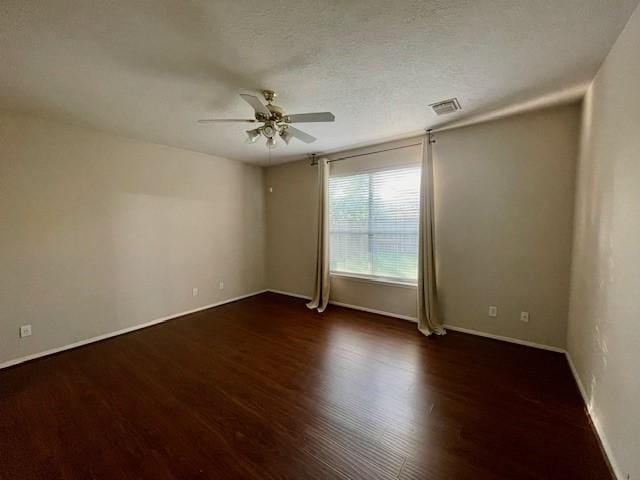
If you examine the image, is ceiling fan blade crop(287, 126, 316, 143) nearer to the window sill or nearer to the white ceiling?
the white ceiling

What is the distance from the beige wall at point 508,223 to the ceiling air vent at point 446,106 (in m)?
0.65

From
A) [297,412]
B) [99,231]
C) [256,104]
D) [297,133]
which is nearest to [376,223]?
[297,133]

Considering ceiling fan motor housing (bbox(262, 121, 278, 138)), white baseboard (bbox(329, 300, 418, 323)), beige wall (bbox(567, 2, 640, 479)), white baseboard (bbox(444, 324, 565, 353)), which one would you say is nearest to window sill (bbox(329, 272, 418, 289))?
white baseboard (bbox(329, 300, 418, 323))

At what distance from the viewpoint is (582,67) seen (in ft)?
6.07

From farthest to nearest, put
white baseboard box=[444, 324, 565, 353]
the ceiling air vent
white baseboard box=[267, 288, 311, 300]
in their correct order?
1. white baseboard box=[267, 288, 311, 300]
2. white baseboard box=[444, 324, 565, 353]
3. the ceiling air vent

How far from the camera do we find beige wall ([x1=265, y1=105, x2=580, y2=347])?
2557 mm

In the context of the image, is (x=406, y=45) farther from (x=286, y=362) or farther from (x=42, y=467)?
(x=42, y=467)

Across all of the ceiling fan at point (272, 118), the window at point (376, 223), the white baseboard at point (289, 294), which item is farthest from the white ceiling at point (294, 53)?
the white baseboard at point (289, 294)

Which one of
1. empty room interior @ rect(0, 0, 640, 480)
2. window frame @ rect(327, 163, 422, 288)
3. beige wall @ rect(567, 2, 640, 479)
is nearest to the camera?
beige wall @ rect(567, 2, 640, 479)

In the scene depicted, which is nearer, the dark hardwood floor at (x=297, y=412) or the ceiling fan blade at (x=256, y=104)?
the dark hardwood floor at (x=297, y=412)

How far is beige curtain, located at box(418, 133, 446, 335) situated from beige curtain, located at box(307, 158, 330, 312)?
1.48 m

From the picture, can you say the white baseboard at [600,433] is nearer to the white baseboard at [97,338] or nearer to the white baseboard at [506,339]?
the white baseboard at [506,339]

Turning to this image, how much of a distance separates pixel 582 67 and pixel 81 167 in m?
4.80

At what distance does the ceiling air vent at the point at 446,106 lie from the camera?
2.37 meters
